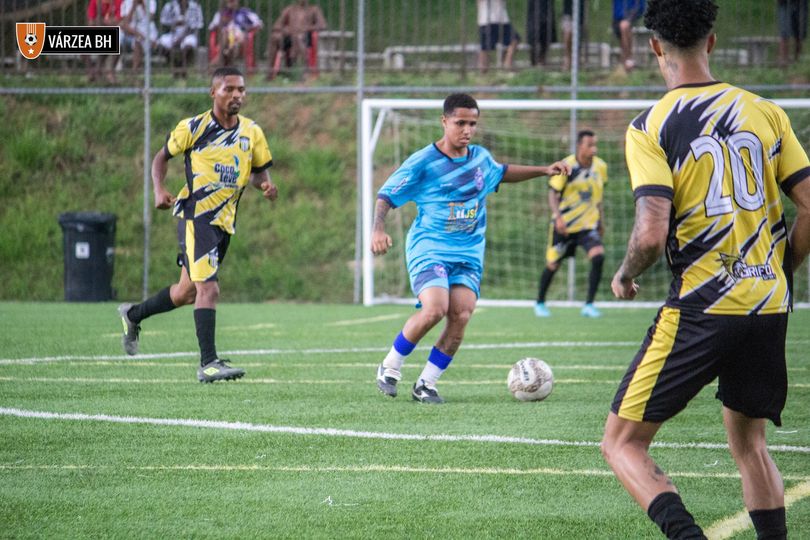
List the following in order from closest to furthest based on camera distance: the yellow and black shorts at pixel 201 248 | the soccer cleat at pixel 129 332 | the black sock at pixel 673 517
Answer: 1. the black sock at pixel 673 517
2. the yellow and black shorts at pixel 201 248
3. the soccer cleat at pixel 129 332

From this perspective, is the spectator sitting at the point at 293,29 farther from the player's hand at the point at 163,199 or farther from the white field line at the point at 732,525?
the white field line at the point at 732,525

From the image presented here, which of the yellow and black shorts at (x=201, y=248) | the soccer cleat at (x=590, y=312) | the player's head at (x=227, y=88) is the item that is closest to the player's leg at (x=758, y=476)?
the yellow and black shorts at (x=201, y=248)

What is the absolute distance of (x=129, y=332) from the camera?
10133 mm

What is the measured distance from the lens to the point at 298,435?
6.47 m

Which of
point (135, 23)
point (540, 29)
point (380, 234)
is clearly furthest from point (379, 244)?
point (135, 23)

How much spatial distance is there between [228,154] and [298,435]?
327 centimetres

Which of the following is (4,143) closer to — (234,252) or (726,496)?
(234,252)

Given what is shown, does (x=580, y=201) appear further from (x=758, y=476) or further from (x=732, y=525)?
(x=758, y=476)

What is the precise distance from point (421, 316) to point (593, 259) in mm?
7804

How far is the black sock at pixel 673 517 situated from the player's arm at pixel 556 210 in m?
11.4

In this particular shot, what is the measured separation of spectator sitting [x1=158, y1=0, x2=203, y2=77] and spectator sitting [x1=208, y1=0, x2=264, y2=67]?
0.95 ft

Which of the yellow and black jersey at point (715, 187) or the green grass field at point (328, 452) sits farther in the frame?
the green grass field at point (328, 452)

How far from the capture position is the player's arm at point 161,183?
8906mm

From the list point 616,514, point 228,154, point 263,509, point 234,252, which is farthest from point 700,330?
point 234,252
